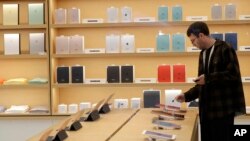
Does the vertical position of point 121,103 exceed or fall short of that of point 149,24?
it falls short

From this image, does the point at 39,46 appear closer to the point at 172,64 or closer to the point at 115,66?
the point at 115,66

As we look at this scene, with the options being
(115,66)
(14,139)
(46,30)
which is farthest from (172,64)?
(14,139)

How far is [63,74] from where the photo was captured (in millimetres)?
6488

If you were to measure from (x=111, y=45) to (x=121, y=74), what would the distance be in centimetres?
41

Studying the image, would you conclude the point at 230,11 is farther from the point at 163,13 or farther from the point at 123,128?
the point at 123,128

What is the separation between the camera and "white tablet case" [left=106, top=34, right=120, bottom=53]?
6.38m

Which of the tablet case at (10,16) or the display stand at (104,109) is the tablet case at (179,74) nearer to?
the display stand at (104,109)

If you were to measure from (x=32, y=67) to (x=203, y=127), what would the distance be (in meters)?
3.37

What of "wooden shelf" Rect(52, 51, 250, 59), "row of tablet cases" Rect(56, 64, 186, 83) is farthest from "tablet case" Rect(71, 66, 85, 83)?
"wooden shelf" Rect(52, 51, 250, 59)

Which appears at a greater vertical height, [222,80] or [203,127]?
[222,80]

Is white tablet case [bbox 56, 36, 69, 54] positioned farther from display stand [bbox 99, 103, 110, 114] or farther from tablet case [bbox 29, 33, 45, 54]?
display stand [bbox 99, 103, 110, 114]

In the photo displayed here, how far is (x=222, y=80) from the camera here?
405 centimetres

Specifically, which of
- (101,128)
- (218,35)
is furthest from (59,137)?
(218,35)

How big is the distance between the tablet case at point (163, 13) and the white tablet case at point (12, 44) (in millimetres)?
1950
